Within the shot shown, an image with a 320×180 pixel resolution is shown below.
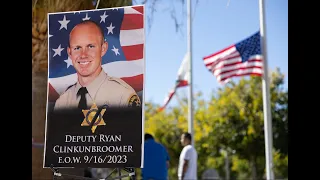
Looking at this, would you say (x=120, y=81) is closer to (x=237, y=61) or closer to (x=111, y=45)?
(x=111, y=45)

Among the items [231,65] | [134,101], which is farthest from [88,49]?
[231,65]

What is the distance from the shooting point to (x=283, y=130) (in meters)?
33.2

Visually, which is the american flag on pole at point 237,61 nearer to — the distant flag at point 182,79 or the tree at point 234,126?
the distant flag at point 182,79

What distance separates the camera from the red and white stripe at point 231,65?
606 inches

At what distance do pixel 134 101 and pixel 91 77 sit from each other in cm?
39

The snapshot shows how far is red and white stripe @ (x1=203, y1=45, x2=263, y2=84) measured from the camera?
15.4 meters

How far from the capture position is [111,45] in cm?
471

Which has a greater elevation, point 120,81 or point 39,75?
point 39,75

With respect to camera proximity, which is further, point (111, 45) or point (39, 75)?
point (39, 75)

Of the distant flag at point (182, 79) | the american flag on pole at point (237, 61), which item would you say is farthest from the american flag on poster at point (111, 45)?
the distant flag at point (182, 79)

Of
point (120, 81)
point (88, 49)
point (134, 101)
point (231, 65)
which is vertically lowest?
point (134, 101)

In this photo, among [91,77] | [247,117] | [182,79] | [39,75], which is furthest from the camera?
[247,117]

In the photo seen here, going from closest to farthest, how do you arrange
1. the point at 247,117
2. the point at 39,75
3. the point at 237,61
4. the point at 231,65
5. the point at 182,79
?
1. the point at 39,75
2. the point at 237,61
3. the point at 231,65
4. the point at 182,79
5. the point at 247,117
